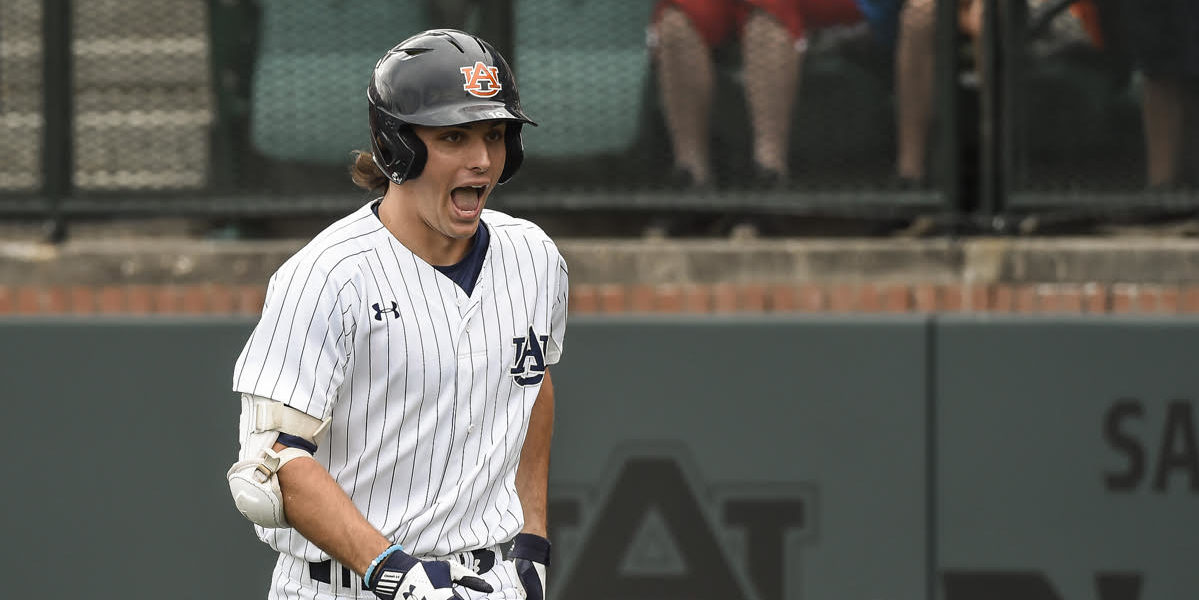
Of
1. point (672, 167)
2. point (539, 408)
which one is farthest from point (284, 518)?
point (672, 167)

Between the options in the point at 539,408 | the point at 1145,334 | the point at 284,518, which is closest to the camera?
the point at 284,518

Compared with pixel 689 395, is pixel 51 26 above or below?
above

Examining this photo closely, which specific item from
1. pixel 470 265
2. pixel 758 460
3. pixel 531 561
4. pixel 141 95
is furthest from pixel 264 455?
pixel 141 95

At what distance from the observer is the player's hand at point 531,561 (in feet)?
10.6

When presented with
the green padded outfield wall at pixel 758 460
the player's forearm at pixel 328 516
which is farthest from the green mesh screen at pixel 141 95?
the player's forearm at pixel 328 516

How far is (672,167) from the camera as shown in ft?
17.9

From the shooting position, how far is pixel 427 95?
9.50 ft

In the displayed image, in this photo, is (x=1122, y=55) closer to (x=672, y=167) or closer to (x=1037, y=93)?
(x=1037, y=93)

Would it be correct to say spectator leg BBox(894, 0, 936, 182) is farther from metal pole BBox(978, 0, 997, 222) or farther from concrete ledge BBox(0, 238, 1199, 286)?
concrete ledge BBox(0, 238, 1199, 286)

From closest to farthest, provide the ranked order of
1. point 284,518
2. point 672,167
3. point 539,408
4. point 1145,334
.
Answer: point 284,518
point 539,408
point 1145,334
point 672,167

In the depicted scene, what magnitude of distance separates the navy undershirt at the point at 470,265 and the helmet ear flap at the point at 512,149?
0.40 feet

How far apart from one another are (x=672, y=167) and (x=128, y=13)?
6.48 feet

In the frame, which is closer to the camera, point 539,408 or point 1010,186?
point 539,408

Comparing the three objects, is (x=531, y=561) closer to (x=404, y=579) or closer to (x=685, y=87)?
(x=404, y=579)
